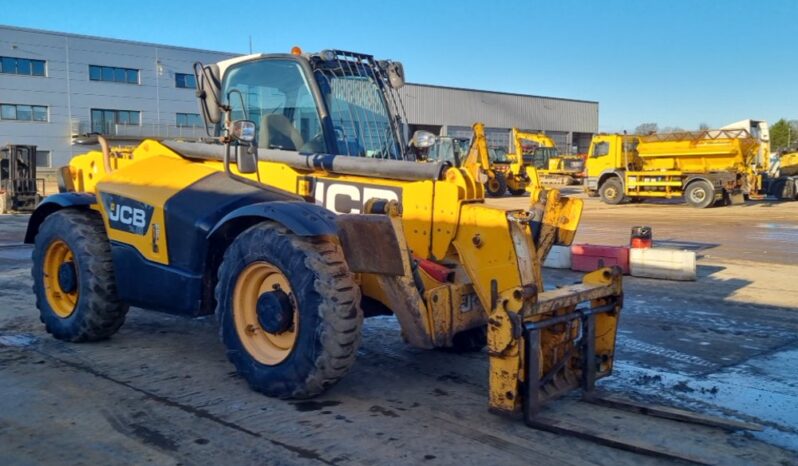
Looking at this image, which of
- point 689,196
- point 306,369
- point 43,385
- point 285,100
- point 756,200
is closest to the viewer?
point 306,369

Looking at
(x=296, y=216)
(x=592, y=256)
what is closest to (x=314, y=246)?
(x=296, y=216)

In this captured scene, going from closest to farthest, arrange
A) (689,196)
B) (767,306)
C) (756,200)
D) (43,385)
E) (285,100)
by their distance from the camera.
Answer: (43,385) < (285,100) < (767,306) < (689,196) < (756,200)

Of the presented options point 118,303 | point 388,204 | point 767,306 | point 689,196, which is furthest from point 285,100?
point 689,196

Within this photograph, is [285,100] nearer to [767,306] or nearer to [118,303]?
[118,303]

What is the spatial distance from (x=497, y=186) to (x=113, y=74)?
103 feet

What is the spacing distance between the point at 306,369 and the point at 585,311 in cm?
175

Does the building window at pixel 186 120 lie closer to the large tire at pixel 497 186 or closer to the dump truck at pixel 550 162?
the dump truck at pixel 550 162

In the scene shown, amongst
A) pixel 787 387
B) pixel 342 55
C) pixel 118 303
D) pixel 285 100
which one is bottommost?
pixel 787 387

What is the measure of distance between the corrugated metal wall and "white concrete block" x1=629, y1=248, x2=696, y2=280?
39.0m

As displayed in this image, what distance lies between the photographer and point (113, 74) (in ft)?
164

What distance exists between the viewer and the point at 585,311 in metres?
4.61

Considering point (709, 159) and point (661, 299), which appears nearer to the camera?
point (661, 299)

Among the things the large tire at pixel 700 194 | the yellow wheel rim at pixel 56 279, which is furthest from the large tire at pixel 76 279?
the large tire at pixel 700 194

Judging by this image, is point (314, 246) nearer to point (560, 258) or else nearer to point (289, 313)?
point (289, 313)
